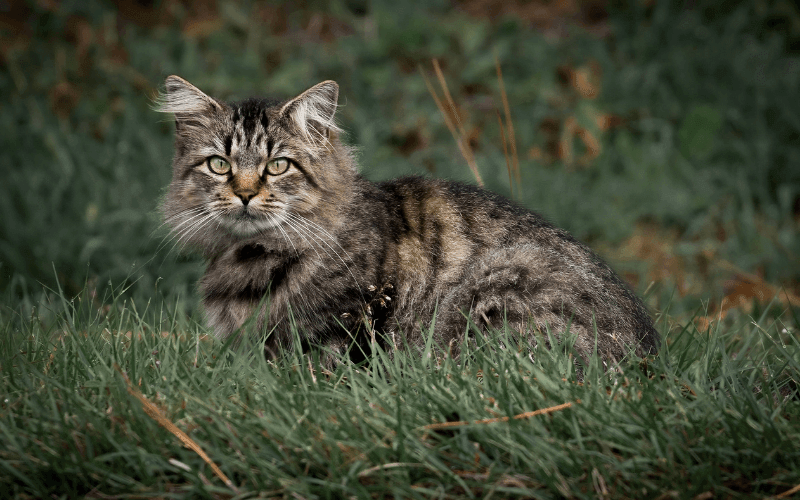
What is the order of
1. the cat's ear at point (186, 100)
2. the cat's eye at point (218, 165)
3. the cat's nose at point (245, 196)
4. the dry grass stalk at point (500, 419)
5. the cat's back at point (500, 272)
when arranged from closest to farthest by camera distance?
1. the dry grass stalk at point (500, 419)
2. the cat's back at point (500, 272)
3. the cat's nose at point (245, 196)
4. the cat's eye at point (218, 165)
5. the cat's ear at point (186, 100)

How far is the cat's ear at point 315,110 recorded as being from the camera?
3.12 meters

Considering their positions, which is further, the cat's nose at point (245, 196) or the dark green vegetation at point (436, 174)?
the cat's nose at point (245, 196)

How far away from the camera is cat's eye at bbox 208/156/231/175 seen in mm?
3055

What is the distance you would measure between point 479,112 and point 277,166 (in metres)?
4.11

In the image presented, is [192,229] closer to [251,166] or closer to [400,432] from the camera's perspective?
[251,166]

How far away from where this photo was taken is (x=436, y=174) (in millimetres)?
5855

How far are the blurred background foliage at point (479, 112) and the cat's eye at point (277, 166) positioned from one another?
1.91 meters

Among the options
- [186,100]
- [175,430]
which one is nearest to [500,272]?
[175,430]

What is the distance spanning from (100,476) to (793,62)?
6910 millimetres

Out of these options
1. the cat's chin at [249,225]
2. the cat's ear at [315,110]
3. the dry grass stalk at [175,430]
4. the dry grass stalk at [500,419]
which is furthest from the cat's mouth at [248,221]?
the dry grass stalk at [500,419]

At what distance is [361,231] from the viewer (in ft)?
10.1

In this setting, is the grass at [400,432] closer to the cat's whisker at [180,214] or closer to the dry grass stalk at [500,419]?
the dry grass stalk at [500,419]

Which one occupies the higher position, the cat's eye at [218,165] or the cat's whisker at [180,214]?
the cat's eye at [218,165]

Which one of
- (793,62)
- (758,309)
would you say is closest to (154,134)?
(758,309)
